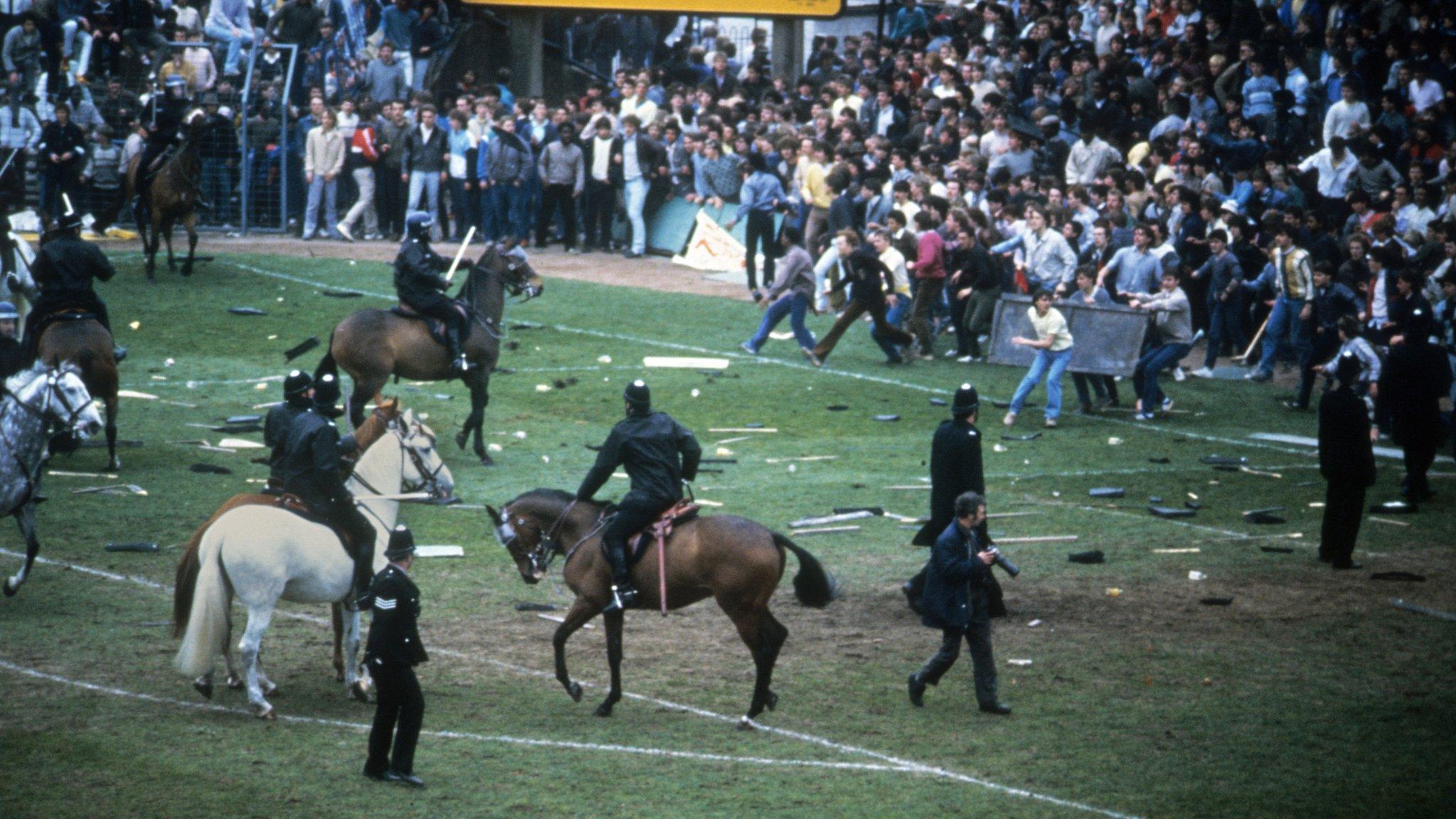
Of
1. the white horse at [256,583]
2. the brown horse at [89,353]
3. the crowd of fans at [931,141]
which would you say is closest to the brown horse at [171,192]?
the crowd of fans at [931,141]

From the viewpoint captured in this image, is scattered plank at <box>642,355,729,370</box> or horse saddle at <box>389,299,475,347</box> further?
scattered plank at <box>642,355,729,370</box>

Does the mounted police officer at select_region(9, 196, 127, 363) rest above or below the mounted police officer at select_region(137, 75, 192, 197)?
below

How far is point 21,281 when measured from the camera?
20.8 metres

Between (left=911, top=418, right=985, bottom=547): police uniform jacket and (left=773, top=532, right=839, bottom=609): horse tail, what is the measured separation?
2.29 meters

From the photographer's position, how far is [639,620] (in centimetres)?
1511

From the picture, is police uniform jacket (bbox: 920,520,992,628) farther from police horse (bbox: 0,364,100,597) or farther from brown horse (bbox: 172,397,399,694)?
police horse (bbox: 0,364,100,597)

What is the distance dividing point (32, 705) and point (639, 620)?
4.95 m

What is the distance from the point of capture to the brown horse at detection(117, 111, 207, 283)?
2867 centimetres

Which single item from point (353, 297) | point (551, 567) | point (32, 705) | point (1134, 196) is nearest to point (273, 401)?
point (353, 297)

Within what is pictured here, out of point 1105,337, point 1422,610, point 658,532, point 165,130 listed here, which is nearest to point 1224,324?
point 1105,337

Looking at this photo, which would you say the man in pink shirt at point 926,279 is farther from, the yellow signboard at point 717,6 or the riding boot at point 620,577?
the riding boot at point 620,577

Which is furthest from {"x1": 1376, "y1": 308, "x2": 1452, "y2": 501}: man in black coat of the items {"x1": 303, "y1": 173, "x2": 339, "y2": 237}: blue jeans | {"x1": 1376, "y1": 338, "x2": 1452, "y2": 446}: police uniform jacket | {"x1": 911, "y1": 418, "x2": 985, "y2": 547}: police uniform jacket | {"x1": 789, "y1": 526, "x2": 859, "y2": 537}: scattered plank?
{"x1": 303, "y1": 173, "x2": 339, "y2": 237}: blue jeans

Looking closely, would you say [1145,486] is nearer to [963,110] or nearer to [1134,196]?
[1134,196]

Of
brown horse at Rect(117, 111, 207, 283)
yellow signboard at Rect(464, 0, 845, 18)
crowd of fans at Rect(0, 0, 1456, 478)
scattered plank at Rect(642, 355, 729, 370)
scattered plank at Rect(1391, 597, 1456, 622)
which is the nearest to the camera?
scattered plank at Rect(1391, 597, 1456, 622)
